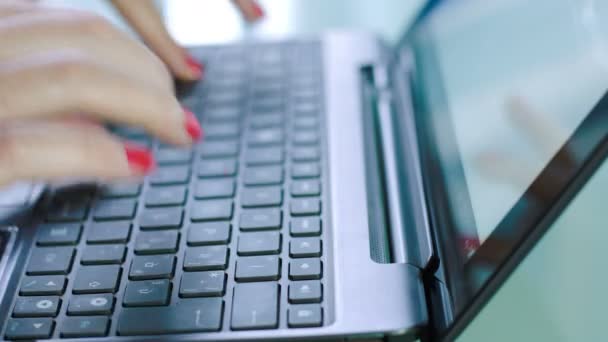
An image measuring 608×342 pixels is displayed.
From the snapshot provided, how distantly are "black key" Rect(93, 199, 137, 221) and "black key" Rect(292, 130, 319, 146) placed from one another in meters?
0.13

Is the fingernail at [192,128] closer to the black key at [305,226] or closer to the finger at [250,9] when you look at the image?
the black key at [305,226]

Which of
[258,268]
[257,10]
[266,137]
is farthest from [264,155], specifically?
[257,10]

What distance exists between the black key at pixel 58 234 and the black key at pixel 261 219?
0.34 feet

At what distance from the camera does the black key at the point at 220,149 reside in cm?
52

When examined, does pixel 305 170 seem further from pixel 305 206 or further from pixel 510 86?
pixel 510 86

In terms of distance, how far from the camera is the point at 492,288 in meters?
0.33

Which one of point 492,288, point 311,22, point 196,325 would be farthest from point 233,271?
point 311,22

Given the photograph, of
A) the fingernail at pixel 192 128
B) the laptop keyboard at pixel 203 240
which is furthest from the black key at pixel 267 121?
the fingernail at pixel 192 128

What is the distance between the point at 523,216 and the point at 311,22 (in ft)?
1.46

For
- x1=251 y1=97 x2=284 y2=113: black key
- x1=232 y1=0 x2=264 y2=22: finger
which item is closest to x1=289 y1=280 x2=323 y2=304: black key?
x1=251 y1=97 x2=284 y2=113: black key

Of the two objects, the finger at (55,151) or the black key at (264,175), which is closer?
the finger at (55,151)

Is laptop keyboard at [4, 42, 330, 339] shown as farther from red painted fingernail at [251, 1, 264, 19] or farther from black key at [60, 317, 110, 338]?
red painted fingernail at [251, 1, 264, 19]

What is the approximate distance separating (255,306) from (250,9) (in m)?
0.38

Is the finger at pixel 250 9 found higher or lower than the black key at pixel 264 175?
higher
